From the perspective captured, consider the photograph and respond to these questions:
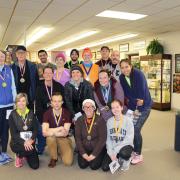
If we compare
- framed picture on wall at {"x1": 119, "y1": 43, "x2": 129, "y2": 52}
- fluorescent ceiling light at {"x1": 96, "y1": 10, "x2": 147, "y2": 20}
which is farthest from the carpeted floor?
framed picture on wall at {"x1": 119, "y1": 43, "x2": 129, "y2": 52}

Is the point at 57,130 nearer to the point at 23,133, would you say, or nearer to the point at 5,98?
the point at 23,133

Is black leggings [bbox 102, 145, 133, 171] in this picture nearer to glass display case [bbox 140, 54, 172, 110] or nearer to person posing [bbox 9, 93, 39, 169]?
person posing [bbox 9, 93, 39, 169]

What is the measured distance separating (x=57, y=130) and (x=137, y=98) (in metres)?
1.24

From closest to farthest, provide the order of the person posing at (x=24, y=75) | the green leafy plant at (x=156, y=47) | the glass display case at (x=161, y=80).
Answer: the person posing at (x=24, y=75) < the glass display case at (x=161, y=80) < the green leafy plant at (x=156, y=47)

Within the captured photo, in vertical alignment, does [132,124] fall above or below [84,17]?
below

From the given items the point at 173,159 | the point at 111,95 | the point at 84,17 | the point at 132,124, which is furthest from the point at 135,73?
the point at 84,17

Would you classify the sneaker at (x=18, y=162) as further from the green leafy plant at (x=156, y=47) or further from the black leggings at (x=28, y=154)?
the green leafy plant at (x=156, y=47)

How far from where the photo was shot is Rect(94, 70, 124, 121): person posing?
375 cm

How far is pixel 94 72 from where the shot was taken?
14.5ft

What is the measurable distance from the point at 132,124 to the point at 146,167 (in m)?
0.65

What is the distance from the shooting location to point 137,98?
12.2ft

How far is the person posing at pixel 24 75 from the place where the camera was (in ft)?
13.0

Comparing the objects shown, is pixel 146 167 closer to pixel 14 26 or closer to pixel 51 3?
pixel 51 3

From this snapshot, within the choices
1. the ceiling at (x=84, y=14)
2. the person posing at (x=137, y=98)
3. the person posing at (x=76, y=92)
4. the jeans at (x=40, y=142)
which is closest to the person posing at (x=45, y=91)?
the person posing at (x=76, y=92)
